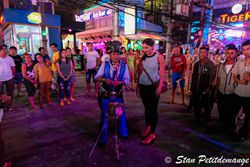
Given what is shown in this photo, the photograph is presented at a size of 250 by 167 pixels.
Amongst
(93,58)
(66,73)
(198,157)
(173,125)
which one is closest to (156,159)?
(198,157)

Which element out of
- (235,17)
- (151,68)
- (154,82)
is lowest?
(154,82)

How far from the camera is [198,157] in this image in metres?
3.12

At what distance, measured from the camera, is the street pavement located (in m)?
3.00

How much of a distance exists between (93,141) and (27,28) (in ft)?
41.6

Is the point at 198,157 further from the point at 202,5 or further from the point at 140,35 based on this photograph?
the point at 140,35

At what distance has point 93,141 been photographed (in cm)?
363

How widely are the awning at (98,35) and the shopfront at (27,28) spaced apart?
6.80 metres

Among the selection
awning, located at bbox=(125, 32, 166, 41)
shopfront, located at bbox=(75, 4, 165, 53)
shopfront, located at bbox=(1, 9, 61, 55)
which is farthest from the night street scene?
shopfront, located at bbox=(75, 4, 165, 53)

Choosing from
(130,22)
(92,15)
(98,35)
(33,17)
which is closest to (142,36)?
(130,22)

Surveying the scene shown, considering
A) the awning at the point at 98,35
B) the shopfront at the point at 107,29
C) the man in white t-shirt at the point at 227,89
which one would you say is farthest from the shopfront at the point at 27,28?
the man in white t-shirt at the point at 227,89

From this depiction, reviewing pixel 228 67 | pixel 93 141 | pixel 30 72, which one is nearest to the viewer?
pixel 93 141

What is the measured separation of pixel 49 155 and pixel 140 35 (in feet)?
59.1

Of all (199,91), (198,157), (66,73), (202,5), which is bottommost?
(198,157)

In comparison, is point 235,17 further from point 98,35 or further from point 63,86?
point 63,86
